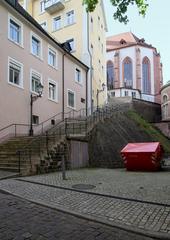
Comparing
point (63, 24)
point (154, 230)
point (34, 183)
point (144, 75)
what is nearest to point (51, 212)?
point (154, 230)

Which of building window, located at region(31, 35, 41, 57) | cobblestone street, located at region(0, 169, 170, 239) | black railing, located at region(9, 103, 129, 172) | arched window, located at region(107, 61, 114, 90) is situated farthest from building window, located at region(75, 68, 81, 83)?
arched window, located at region(107, 61, 114, 90)

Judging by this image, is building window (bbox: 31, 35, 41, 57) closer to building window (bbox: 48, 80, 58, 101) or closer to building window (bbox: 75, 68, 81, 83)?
building window (bbox: 48, 80, 58, 101)

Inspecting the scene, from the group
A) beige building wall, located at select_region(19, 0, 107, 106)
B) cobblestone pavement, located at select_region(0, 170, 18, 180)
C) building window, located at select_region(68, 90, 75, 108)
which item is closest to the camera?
cobblestone pavement, located at select_region(0, 170, 18, 180)

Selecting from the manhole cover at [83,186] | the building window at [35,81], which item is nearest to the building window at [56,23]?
the building window at [35,81]

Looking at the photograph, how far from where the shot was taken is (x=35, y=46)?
23844mm

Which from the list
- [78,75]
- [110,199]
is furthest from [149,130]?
[110,199]

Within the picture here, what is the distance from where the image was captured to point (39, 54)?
24047mm

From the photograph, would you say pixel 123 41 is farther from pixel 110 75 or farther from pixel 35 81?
pixel 35 81

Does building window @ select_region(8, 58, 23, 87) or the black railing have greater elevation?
building window @ select_region(8, 58, 23, 87)

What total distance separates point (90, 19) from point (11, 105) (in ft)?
66.6

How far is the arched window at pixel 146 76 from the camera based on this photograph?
7012cm

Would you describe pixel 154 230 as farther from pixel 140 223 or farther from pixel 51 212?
pixel 51 212

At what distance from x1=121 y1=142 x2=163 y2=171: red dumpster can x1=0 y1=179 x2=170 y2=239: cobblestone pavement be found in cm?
746

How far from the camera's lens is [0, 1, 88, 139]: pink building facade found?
19609mm
